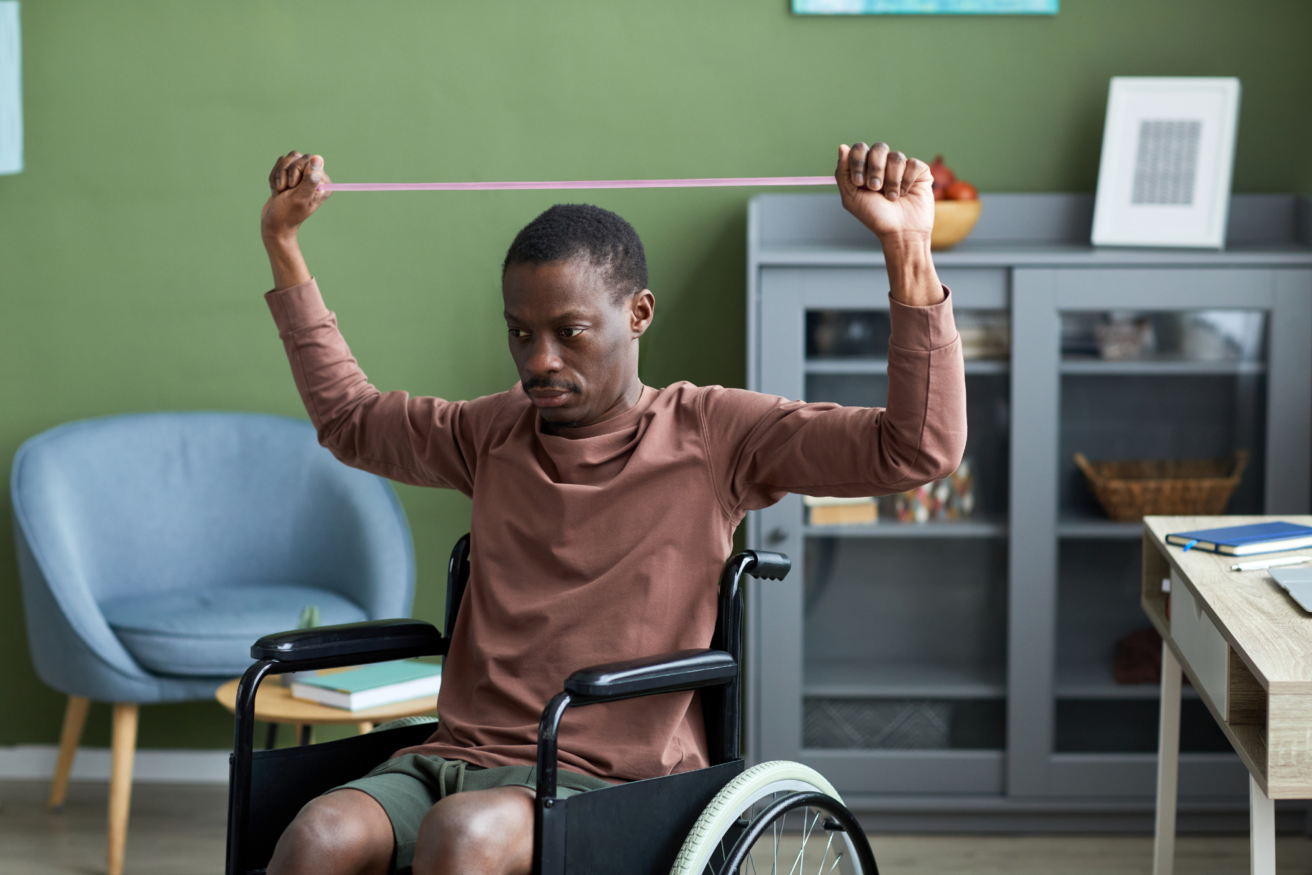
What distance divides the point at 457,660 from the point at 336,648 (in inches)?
5.5

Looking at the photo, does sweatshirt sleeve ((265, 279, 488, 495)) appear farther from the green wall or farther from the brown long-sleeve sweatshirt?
the green wall

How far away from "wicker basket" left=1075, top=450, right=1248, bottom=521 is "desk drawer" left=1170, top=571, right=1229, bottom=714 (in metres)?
0.81

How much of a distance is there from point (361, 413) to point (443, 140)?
155 cm

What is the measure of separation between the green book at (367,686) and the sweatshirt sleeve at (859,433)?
103 cm

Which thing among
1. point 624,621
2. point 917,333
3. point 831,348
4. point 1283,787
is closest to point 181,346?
point 831,348

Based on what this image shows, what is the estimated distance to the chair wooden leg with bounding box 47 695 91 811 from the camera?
2.91m

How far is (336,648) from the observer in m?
1.53

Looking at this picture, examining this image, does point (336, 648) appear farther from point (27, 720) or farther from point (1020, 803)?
point (27, 720)

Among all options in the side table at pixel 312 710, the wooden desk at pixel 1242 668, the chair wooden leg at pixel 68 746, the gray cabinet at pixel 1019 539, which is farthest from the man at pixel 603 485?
the chair wooden leg at pixel 68 746

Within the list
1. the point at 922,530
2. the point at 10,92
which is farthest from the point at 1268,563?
the point at 10,92

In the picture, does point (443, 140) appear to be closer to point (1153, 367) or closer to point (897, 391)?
point (1153, 367)

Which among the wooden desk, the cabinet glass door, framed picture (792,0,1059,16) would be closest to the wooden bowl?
the cabinet glass door

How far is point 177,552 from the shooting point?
2.96m

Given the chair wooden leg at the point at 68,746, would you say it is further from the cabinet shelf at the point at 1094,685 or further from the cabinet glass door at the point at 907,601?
the cabinet shelf at the point at 1094,685
